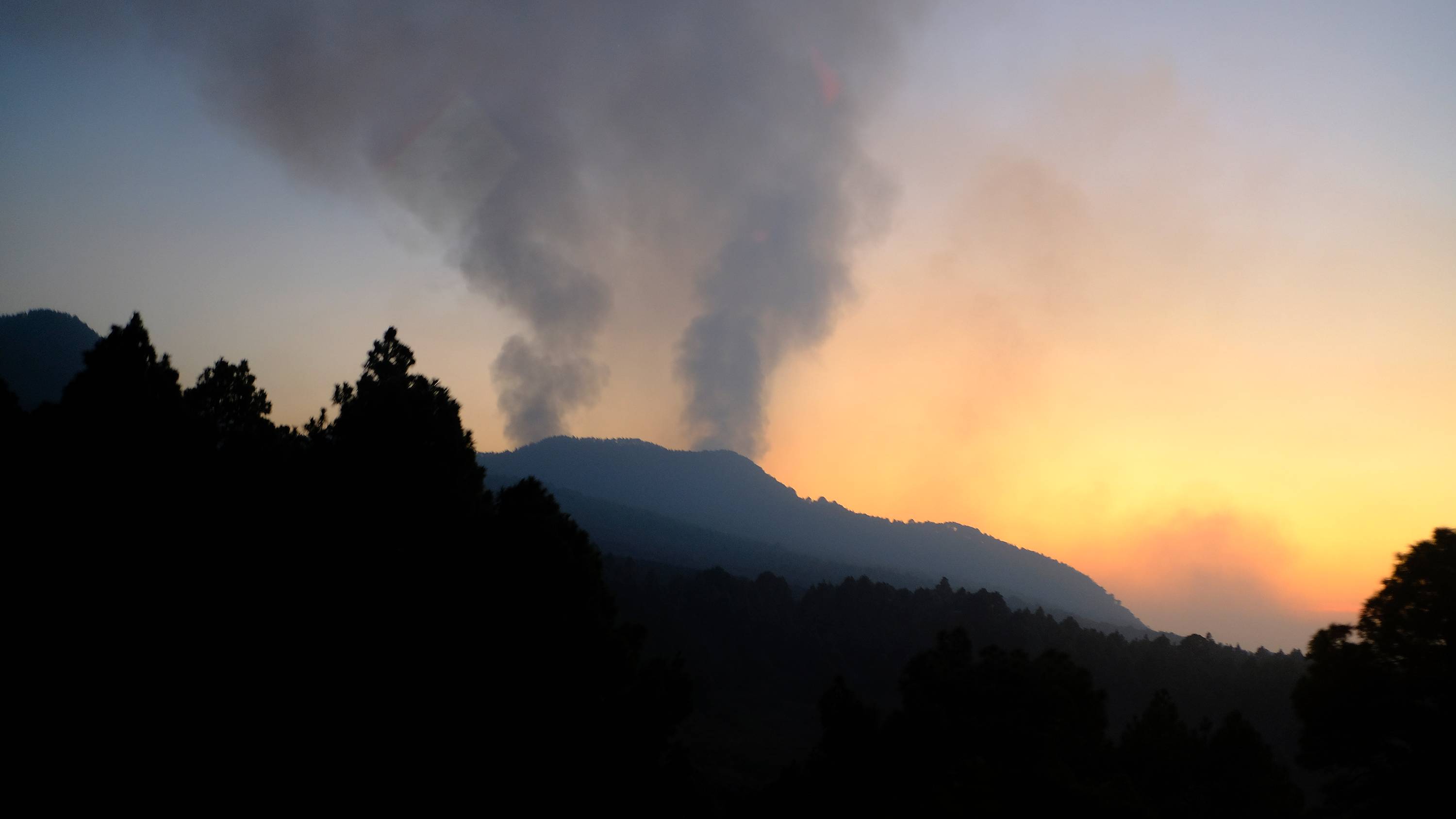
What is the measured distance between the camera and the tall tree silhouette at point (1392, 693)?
66.2 ft

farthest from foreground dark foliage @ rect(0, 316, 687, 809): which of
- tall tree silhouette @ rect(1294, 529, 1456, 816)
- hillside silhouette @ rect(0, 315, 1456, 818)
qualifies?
tall tree silhouette @ rect(1294, 529, 1456, 816)

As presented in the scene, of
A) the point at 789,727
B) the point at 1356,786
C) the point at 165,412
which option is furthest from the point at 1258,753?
the point at 789,727

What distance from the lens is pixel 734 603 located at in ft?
472

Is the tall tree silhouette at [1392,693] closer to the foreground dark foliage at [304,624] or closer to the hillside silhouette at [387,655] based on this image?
the hillside silhouette at [387,655]

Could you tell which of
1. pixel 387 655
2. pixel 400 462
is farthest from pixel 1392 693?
pixel 400 462

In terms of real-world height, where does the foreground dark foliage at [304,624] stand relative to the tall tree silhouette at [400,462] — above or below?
below

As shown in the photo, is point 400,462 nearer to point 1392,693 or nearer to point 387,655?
point 387,655

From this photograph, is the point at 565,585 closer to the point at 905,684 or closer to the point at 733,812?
the point at 905,684

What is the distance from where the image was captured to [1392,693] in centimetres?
2119

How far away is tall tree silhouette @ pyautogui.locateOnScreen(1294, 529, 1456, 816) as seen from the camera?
20.2m

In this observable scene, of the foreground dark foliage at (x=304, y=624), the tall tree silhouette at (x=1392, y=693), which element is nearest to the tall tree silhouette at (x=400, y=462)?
the foreground dark foliage at (x=304, y=624)

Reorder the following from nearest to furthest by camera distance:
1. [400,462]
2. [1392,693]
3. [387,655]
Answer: [1392,693] → [387,655] → [400,462]

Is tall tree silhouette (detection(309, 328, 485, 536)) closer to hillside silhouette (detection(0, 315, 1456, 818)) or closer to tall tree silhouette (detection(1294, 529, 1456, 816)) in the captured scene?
hillside silhouette (detection(0, 315, 1456, 818))

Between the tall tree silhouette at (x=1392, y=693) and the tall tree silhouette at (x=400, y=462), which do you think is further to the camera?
the tall tree silhouette at (x=400, y=462)
